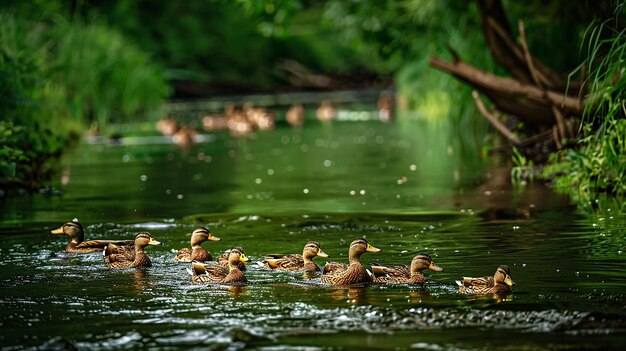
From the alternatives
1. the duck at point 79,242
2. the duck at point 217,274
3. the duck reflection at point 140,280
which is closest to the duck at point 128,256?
the duck reflection at point 140,280

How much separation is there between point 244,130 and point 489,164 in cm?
1650

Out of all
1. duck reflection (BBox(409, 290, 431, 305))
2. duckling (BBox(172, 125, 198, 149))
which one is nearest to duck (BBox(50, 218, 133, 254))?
duck reflection (BBox(409, 290, 431, 305))

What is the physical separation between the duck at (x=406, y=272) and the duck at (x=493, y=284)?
0.62 meters

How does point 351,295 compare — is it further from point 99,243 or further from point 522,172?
point 522,172

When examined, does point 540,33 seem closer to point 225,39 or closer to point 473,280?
point 473,280

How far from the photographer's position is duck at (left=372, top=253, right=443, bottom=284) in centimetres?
1121

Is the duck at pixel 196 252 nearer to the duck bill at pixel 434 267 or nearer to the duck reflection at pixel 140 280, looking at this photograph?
the duck reflection at pixel 140 280

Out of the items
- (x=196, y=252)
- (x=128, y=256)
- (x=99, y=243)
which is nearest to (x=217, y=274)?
(x=196, y=252)

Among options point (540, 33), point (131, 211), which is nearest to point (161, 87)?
point (540, 33)

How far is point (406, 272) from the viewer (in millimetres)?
11328

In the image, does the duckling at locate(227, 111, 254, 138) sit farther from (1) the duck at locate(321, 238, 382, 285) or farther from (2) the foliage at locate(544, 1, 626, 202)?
(1) the duck at locate(321, 238, 382, 285)

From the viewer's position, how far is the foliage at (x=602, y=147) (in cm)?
1513

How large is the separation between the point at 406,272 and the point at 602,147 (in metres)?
5.67

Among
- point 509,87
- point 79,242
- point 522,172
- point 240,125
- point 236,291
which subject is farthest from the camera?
point 240,125
